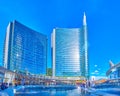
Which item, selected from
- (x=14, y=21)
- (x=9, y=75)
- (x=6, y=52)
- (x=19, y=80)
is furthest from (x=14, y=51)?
(x=9, y=75)

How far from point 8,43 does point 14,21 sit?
19.5 meters

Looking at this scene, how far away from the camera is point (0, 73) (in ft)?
349

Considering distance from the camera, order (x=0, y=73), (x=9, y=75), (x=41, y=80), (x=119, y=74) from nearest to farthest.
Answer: (x=0, y=73)
(x=9, y=75)
(x=119, y=74)
(x=41, y=80)

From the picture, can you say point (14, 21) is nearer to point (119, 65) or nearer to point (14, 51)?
point (14, 51)

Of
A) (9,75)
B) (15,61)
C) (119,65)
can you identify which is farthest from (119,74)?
(15,61)

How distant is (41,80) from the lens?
183125 millimetres

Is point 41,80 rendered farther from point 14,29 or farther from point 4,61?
point 14,29

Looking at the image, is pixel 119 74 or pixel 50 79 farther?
pixel 50 79

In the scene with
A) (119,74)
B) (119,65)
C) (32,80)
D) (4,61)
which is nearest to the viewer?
(119,65)

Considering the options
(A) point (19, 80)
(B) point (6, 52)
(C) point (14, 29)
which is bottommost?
(A) point (19, 80)

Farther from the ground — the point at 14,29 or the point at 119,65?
the point at 14,29

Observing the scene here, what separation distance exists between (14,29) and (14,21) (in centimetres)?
682

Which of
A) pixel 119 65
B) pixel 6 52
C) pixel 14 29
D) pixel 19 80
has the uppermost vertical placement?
pixel 14 29

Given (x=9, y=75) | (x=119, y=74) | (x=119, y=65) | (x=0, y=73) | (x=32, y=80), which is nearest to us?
(x=0, y=73)
